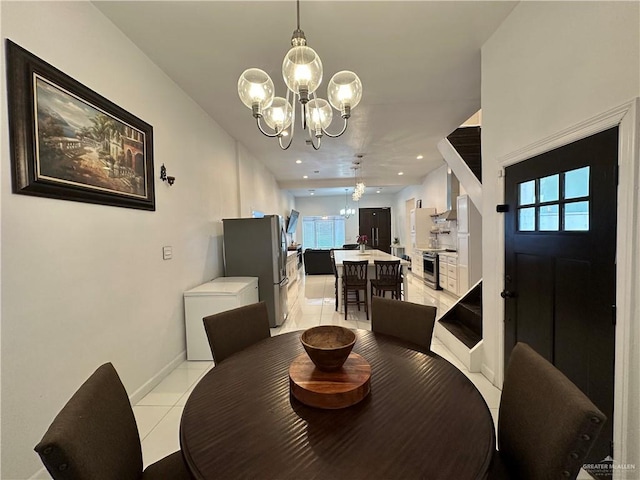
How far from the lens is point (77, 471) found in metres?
0.75

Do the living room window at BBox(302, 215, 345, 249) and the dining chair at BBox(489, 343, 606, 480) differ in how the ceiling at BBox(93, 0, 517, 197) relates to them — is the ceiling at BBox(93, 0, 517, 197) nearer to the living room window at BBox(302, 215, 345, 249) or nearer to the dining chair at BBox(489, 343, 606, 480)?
the dining chair at BBox(489, 343, 606, 480)

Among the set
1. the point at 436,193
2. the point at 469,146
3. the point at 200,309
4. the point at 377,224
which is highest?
the point at 469,146

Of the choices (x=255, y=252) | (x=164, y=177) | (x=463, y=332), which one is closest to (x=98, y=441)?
(x=164, y=177)

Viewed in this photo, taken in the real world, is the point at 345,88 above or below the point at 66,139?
above

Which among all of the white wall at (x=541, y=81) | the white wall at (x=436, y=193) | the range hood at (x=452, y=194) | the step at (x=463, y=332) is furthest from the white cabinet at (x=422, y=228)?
the white wall at (x=541, y=81)

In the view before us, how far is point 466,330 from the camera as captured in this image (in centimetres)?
321

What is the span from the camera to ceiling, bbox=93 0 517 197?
1977 mm

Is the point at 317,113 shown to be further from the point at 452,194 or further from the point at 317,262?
the point at 317,262

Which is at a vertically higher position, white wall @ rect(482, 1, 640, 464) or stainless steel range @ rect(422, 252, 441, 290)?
white wall @ rect(482, 1, 640, 464)

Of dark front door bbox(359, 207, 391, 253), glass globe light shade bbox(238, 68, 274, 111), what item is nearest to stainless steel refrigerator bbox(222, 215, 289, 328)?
glass globe light shade bbox(238, 68, 274, 111)

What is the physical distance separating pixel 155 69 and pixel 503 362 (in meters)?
4.21

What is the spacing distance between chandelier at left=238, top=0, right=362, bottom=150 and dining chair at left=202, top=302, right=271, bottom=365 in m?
1.20

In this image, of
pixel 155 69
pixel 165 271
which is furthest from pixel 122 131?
pixel 165 271

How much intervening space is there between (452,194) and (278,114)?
215 inches
